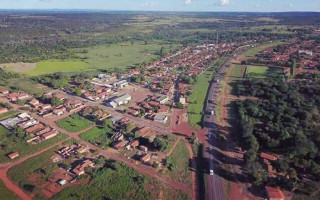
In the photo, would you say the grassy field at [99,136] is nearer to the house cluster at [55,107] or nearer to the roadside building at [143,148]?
the roadside building at [143,148]

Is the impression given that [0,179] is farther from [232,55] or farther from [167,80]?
[232,55]

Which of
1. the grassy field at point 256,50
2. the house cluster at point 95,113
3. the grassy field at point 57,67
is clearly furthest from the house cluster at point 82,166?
the grassy field at point 256,50

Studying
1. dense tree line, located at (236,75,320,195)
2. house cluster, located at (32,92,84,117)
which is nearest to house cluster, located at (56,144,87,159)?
house cluster, located at (32,92,84,117)

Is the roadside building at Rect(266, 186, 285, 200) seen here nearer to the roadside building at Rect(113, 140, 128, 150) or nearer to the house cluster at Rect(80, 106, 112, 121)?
the roadside building at Rect(113, 140, 128, 150)

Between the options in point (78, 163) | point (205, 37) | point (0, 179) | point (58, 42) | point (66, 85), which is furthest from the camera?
point (205, 37)

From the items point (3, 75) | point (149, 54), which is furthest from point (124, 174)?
point (149, 54)

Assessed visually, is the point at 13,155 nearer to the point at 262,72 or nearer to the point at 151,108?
the point at 151,108
